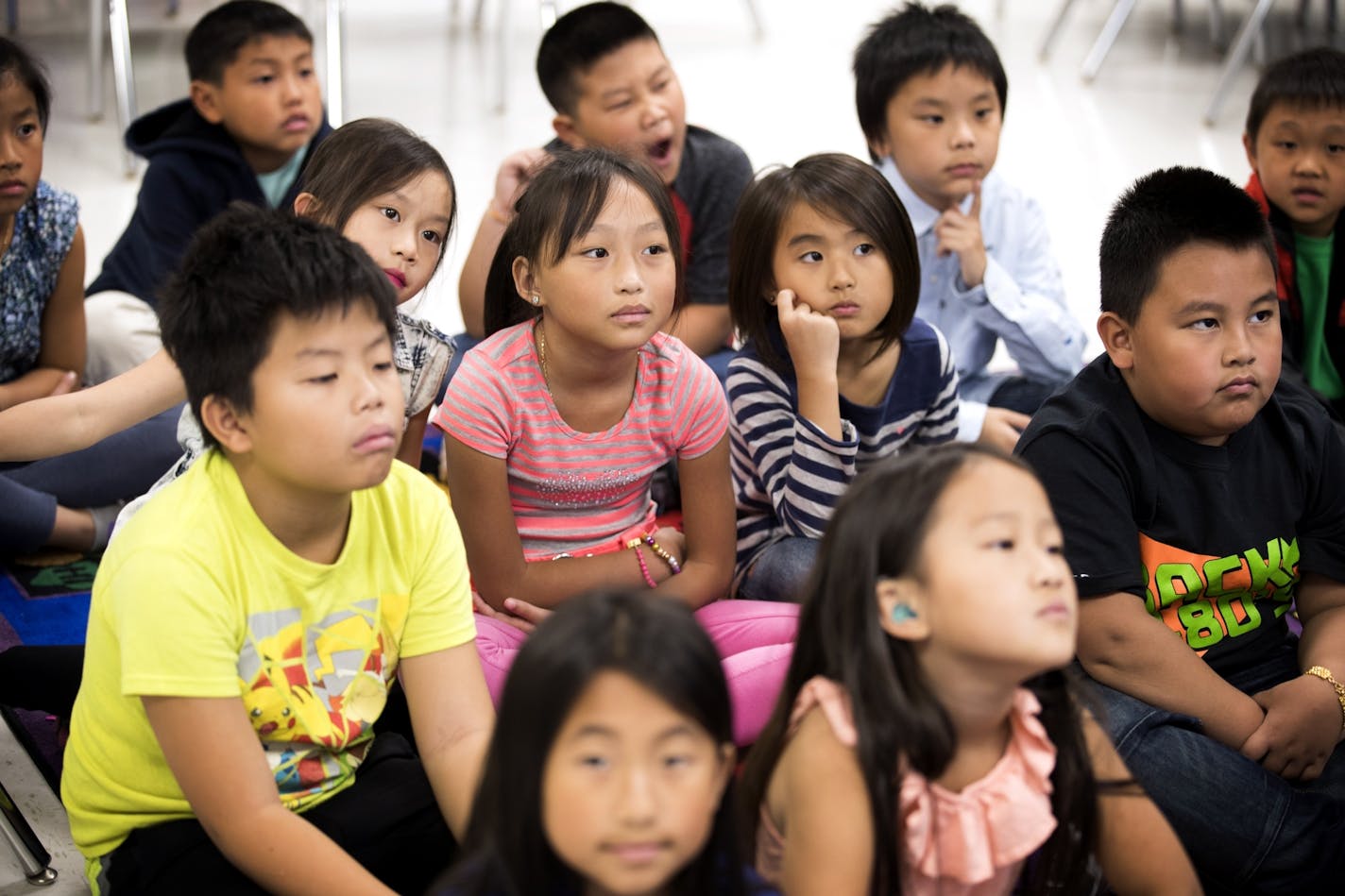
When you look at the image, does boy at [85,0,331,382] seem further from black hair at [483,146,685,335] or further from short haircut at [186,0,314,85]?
black hair at [483,146,685,335]

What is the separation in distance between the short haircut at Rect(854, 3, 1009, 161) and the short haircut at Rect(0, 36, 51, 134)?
115cm

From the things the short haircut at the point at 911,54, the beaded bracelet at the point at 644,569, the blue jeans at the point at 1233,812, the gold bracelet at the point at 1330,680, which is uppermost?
the short haircut at the point at 911,54

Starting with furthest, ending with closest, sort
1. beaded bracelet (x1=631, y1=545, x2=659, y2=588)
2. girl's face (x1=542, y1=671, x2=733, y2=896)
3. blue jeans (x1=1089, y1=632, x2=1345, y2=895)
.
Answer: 1. beaded bracelet (x1=631, y1=545, x2=659, y2=588)
2. blue jeans (x1=1089, y1=632, x2=1345, y2=895)
3. girl's face (x1=542, y1=671, x2=733, y2=896)

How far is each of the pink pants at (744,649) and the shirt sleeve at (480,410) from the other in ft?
0.62

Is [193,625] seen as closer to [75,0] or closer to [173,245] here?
[173,245]

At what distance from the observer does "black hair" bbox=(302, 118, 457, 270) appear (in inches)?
69.3

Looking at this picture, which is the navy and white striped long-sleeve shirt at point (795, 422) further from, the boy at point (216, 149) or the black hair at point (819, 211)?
the boy at point (216, 149)

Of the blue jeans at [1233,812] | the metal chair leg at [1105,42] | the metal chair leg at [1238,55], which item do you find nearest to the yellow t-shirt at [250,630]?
the blue jeans at [1233,812]

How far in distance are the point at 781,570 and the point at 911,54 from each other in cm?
88

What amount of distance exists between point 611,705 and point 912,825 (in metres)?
0.33

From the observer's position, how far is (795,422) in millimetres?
1802

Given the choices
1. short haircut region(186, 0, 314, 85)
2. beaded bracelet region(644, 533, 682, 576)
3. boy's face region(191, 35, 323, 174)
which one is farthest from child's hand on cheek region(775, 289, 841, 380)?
short haircut region(186, 0, 314, 85)

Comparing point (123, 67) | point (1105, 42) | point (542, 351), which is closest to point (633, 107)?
point (542, 351)

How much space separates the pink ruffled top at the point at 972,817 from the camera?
3.75 feet
